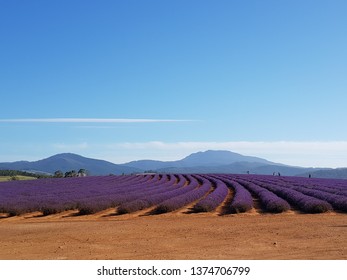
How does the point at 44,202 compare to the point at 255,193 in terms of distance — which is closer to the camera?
the point at 44,202

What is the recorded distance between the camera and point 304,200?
1600 centimetres

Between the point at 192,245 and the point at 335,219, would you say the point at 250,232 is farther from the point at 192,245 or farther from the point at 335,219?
the point at 335,219

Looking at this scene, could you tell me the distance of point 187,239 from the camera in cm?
928

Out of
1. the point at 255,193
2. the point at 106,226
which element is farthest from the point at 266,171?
the point at 106,226

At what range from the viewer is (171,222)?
40.5 ft

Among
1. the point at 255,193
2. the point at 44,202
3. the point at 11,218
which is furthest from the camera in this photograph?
the point at 255,193

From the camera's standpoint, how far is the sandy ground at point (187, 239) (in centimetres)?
776

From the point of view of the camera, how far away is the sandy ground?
306 inches
